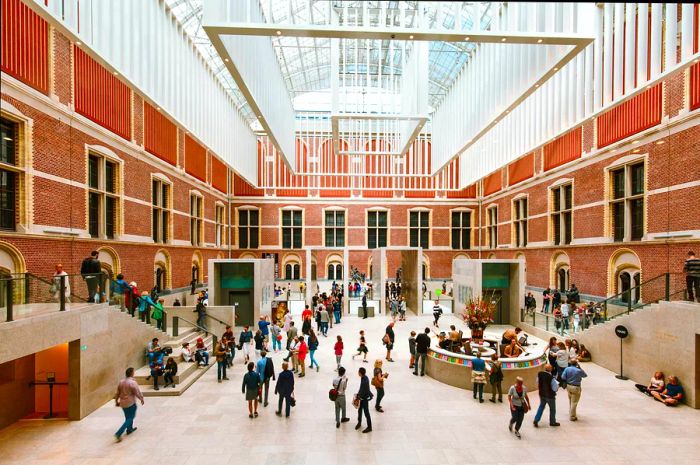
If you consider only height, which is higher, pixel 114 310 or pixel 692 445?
pixel 114 310

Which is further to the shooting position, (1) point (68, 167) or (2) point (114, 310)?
(1) point (68, 167)

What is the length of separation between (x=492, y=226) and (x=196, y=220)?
69.3 ft

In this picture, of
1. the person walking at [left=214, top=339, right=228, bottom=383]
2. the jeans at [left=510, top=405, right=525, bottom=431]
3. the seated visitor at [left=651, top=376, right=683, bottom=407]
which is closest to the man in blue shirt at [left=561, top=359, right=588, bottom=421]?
the jeans at [left=510, top=405, right=525, bottom=431]

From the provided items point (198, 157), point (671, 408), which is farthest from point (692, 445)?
point (198, 157)

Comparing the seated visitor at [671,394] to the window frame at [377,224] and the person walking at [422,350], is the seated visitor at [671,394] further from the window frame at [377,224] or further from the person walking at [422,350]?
the window frame at [377,224]

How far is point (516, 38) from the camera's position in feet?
27.8

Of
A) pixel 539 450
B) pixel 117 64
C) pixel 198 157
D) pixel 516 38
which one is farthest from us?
pixel 198 157

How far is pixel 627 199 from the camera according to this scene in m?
16.3

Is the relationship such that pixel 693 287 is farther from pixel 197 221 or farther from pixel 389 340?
pixel 197 221

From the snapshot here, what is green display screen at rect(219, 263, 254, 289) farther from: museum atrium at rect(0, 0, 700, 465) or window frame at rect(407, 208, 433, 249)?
window frame at rect(407, 208, 433, 249)

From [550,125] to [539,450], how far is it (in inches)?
461

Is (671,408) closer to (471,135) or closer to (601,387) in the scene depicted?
(601,387)

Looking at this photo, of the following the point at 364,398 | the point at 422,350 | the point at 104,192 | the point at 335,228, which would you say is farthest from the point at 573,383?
the point at 335,228

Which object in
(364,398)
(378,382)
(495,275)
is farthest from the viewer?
(495,275)
